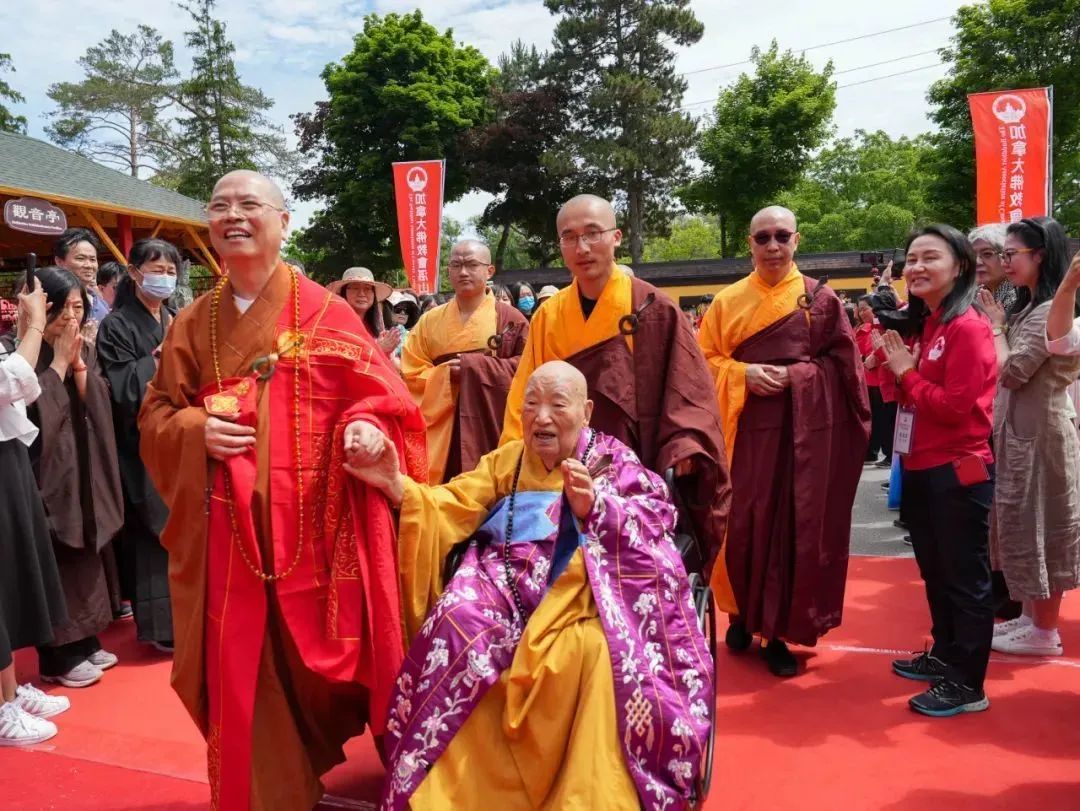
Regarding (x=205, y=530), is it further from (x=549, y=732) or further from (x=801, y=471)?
(x=801, y=471)

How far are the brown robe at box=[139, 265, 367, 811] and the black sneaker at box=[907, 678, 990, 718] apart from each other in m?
2.33

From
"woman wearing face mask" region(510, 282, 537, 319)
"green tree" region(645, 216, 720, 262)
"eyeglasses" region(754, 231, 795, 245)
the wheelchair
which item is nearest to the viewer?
the wheelchair

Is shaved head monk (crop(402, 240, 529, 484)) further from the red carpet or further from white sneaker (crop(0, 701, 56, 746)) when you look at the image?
white sneaker (crop(0, 701, 56, 746))

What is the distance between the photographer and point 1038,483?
12.5 feet

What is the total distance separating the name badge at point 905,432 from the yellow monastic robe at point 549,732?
5.62 ft

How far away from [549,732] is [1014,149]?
9.27 meters

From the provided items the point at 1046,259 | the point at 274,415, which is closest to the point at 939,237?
the point at 1046,259

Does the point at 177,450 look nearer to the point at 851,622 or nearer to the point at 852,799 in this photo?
the point at 852,799

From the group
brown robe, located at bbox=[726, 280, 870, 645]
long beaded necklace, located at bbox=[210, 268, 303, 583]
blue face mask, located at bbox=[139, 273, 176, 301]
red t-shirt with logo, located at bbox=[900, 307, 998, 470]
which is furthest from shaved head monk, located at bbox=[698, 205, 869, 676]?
blue face mask, located at bbox=[139, 273, 176, 301]

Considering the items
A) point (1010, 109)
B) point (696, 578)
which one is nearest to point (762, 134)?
point (1010, 109)

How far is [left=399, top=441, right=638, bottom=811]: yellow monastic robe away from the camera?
7.24 ft

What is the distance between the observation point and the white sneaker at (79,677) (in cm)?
404

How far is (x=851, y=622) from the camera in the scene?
466 centimetres

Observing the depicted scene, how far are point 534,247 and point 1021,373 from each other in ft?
94.4
